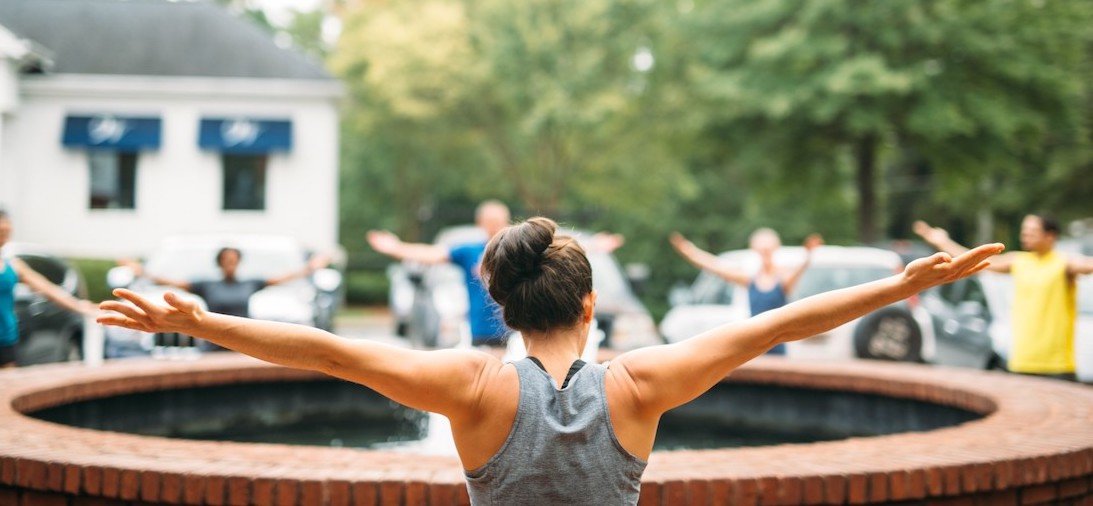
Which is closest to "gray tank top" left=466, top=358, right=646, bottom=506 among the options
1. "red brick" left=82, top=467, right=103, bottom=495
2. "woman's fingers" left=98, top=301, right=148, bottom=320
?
"woman's fingers" left=98, top=301, right=148, bottom=320

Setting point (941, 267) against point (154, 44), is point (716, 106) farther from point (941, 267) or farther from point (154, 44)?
point (941, 267)

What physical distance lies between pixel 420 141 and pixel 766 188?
13272mm

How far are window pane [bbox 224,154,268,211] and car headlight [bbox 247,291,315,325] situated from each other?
649 inches

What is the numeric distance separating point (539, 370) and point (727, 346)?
0.44 metres

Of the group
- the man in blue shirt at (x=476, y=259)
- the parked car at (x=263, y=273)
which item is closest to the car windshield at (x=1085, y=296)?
the man in blue shirt at (x=476, y=259)

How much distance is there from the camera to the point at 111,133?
27062mm

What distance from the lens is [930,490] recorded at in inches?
153

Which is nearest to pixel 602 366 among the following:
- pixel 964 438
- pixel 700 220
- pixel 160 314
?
pixel 160 314

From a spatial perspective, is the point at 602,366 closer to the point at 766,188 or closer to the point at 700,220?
the point at 766,188

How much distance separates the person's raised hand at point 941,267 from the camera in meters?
2.63

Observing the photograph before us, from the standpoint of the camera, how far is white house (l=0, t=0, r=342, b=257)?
88.4 feet

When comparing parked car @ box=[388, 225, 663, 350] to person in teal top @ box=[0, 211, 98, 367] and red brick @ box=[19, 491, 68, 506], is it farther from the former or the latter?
red brick @ box=[19, 491, 68, 506]

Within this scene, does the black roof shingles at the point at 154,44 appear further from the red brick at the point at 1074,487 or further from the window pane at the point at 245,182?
the red brick at the point at 1074,487

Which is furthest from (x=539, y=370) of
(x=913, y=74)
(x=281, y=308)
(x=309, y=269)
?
(x=913, y=74)
